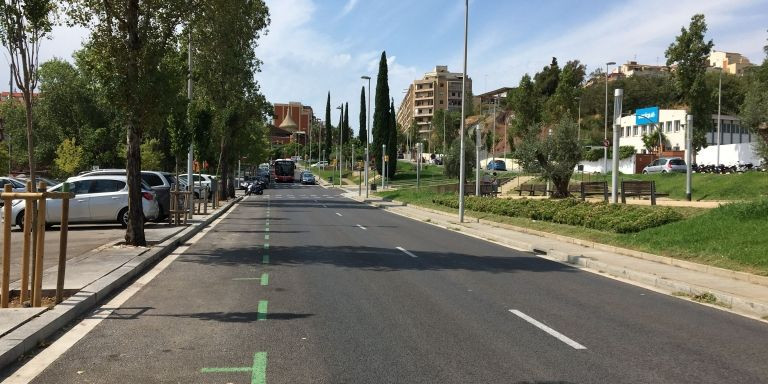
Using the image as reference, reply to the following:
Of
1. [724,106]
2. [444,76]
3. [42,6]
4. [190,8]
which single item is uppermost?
[444,76]

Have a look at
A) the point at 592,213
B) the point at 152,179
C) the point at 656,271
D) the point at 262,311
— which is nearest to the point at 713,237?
the point at 656,271

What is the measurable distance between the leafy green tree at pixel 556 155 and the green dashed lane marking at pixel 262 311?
2548 cm

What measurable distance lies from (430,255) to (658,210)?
24.8ft

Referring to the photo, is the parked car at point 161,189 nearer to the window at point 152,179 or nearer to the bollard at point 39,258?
the window at point 152,179

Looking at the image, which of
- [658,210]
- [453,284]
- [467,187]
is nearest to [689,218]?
[658,210]

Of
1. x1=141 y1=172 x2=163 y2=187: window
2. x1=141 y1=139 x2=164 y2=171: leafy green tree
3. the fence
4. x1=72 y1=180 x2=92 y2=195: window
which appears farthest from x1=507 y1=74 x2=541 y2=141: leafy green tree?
the fence

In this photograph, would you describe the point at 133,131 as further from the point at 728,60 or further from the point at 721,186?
the point at 728,60

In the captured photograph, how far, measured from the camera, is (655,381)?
5.65 meters

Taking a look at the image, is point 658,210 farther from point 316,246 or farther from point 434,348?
point 434,348

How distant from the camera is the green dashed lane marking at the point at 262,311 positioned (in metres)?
7.95

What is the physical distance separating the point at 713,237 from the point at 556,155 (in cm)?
1828

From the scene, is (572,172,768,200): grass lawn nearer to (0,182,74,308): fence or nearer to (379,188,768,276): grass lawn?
(379,188,768,276): grass lawn

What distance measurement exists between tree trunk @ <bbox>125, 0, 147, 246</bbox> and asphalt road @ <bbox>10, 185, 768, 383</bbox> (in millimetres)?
2047

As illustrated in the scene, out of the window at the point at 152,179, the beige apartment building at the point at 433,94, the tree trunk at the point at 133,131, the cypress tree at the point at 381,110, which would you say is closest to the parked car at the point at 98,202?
the window at the point at 152,179
